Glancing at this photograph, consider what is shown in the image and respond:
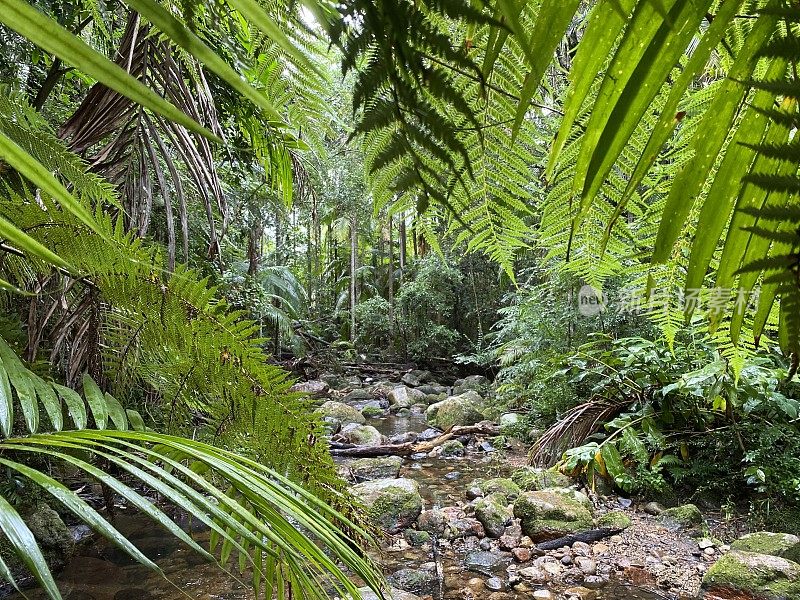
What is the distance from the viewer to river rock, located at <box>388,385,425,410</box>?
6.92 metres

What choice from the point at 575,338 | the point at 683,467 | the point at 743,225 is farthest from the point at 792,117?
the point at 575,338

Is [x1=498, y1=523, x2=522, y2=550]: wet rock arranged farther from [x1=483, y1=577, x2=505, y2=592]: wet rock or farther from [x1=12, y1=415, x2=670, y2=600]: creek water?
[x1=483, y1=577, x2=505, y2=592]: wet rock

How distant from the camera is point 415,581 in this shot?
7.91 feet

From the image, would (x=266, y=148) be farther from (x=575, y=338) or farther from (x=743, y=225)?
(x=575, y=338)

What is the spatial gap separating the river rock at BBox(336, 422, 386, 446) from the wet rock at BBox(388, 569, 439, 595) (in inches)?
93.1

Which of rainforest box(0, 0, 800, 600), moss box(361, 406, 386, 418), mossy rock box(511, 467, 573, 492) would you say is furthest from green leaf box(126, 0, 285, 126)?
moss box(361, 406, 386, 418)

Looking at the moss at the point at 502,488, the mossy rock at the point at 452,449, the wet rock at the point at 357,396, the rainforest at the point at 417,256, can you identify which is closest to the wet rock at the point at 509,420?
the rainforest at the point at 417,256

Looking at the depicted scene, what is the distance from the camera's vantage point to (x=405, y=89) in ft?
1.02

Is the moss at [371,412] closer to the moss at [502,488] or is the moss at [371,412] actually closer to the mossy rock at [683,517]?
the moss at [502,488]

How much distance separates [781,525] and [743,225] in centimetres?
313

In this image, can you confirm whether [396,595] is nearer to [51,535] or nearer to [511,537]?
[511,537]

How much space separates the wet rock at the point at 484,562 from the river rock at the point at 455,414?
2761mm

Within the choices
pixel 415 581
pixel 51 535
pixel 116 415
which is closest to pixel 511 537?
pixel 415 581

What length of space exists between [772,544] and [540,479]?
136 cm
